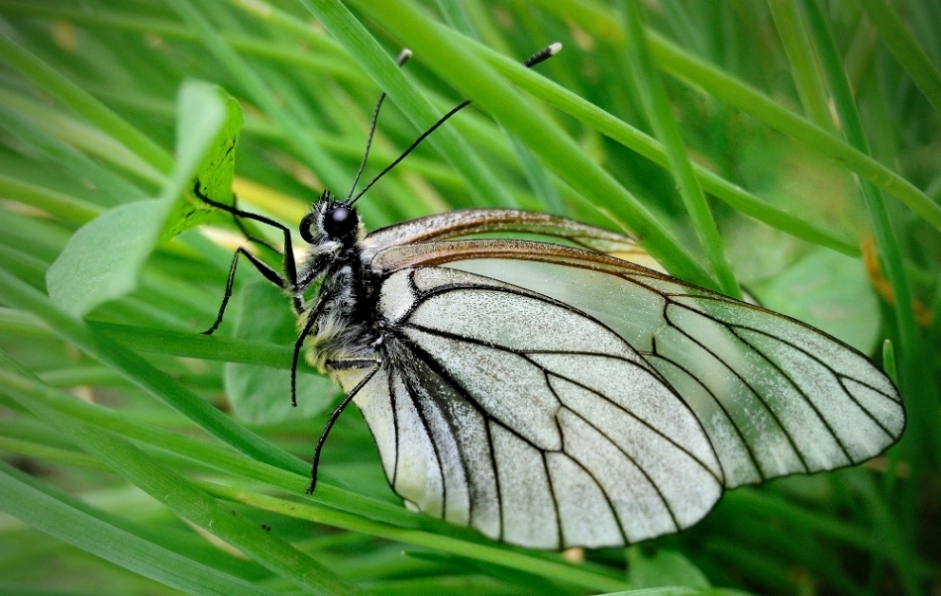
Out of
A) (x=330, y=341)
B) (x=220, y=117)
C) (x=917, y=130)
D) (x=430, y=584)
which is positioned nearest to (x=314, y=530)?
(x=430, y=584)

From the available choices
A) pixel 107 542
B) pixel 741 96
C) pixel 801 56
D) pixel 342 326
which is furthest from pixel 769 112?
pixel 107 542

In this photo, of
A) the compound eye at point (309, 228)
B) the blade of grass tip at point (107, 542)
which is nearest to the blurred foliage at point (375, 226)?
the blade of grass tip at point (107, 542)

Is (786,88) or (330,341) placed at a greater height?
(786,88)

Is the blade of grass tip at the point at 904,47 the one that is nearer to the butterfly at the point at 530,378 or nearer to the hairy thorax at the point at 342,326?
the butterfly at the point at 530,378

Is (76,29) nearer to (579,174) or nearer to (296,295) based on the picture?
(296,295)

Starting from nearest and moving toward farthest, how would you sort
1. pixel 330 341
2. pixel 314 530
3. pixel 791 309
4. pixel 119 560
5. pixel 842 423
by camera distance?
pixel 119 560
pixel 842 423
pixel 330 341
pixel 791 309
pixel 314 530

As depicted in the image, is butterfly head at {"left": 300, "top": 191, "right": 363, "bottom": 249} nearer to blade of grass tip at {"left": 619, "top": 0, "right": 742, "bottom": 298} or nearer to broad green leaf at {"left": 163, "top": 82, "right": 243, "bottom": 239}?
broad green leaf at {"left": 163, "top": 82, "right": 243, "bottom": 239}
